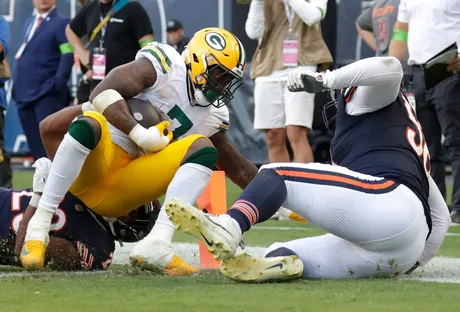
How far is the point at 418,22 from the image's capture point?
23.9ft

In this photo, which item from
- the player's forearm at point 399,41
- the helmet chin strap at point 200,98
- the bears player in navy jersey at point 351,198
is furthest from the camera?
the player's forearm at point 399,41

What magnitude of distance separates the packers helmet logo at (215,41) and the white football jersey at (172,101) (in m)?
0.17

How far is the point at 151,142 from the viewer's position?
4.43m

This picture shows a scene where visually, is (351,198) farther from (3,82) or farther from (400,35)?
(3,82)

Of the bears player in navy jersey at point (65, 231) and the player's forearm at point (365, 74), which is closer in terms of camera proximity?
the player's forearm at point (365, 74)

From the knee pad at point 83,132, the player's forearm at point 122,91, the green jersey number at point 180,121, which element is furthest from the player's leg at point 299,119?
the knee pad at point 83,132

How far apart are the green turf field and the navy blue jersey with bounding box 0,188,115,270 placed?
0.11 meters

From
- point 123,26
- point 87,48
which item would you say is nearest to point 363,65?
point 123,26

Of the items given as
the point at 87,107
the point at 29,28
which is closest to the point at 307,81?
the point at 87,107

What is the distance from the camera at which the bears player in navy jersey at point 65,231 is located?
459 cm

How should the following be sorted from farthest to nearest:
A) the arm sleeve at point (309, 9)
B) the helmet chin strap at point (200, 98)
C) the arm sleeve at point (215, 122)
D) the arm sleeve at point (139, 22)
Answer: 1. the arm sleeve at point (139, 22)
2. the arm sleeve at point (309, 9)
3. the arm sleeve at point (215, 122)
4. the helmet chin strap at point (200, 98)

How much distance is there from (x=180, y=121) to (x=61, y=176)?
666mm

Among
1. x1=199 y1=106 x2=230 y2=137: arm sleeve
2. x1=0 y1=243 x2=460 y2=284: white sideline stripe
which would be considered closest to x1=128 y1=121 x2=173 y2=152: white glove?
x1=199 y1=106 x2=230 y2=137: arm sleeve

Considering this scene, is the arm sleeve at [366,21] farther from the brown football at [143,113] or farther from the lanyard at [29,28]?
the brown football at [143,113]
